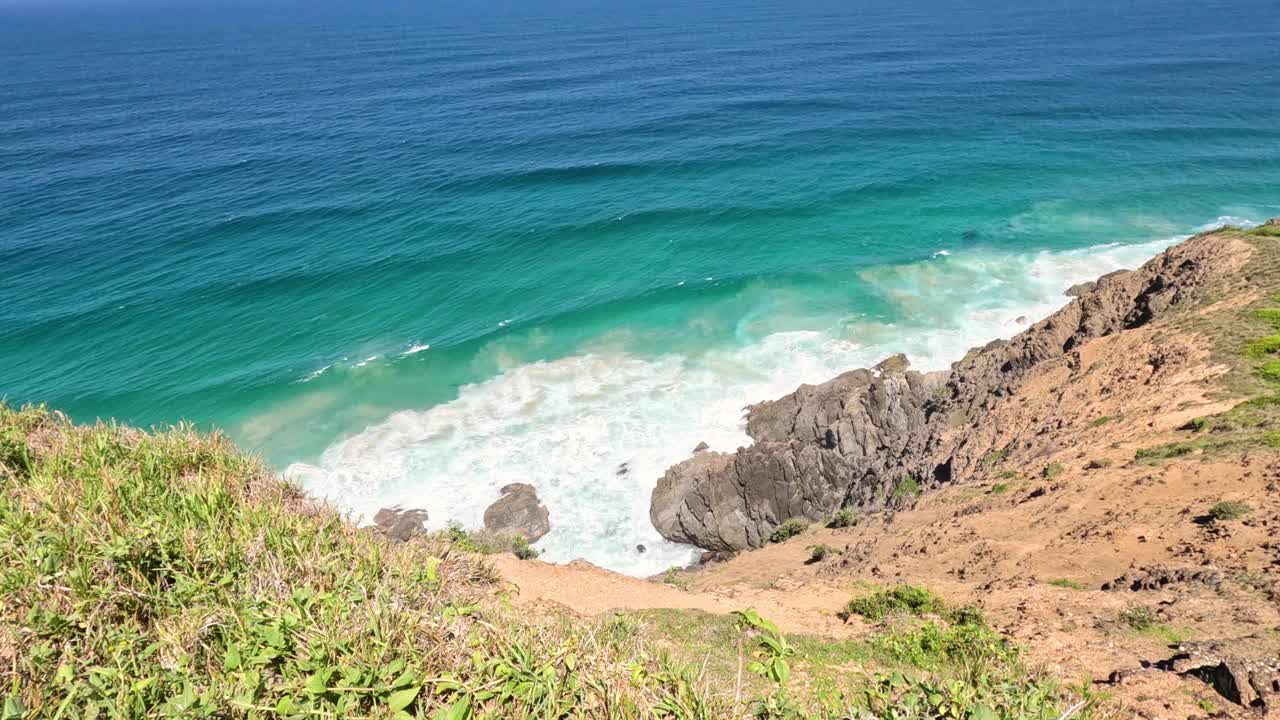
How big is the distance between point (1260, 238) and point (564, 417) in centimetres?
3418

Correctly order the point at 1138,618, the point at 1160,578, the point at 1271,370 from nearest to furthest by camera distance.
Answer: the point at 1138,618 → the point at 1160,578 → the point at 1271,370

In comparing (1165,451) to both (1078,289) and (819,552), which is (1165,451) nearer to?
(819,552)

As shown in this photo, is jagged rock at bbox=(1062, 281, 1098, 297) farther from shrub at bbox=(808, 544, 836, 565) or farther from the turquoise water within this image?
shrub at bbox=(808, 544, 836, 565)

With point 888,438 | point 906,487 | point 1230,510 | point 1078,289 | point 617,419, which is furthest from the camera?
point 1078,289

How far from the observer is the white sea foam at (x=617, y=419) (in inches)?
1260

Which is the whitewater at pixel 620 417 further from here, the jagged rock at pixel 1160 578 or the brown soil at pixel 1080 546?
the jagged rock at pixel 1160 578

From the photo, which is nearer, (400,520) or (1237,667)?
(1237,667)

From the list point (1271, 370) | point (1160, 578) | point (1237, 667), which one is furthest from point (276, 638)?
point (1271, 370)

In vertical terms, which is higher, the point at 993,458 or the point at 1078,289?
the point at 1078,289

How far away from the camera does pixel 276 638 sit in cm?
680

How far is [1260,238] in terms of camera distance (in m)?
30.1

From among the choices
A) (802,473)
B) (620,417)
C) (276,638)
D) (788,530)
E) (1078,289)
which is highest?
(1078,289)

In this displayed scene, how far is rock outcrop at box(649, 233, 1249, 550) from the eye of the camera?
28516 mm

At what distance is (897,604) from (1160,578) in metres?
5.80
